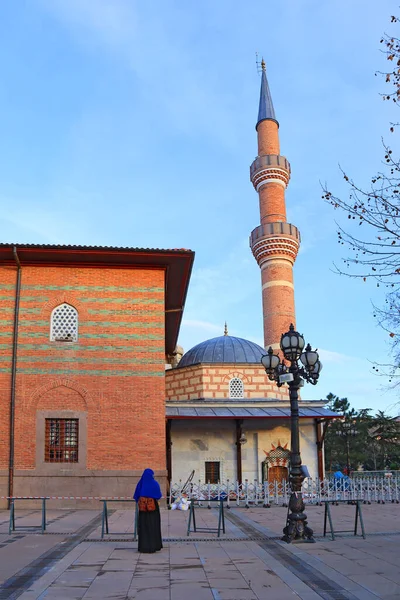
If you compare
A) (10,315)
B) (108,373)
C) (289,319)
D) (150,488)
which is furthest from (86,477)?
(289,319)

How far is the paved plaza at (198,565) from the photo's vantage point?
20.4 ft

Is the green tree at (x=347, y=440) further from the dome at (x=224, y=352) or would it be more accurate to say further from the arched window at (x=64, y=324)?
the arched window at (x=64, y=324)

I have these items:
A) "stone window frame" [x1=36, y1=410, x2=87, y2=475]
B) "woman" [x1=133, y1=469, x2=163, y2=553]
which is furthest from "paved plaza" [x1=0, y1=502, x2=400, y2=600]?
"stone window frame" [x1=36, y1=410, x2=87, y2=475]

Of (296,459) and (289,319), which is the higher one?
(289,319)

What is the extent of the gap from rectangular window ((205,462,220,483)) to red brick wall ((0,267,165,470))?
5.16m

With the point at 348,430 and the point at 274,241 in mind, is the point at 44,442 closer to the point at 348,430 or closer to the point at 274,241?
the point at 274,241

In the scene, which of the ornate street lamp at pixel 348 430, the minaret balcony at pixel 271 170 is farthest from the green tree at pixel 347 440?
the minaret balcony at pixel 271 170

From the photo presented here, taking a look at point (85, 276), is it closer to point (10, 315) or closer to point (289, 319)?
point (10, 315)

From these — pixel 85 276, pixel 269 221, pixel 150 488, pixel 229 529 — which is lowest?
pixel 229 529

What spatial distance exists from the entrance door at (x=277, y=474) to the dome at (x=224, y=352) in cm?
576

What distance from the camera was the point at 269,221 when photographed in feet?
106

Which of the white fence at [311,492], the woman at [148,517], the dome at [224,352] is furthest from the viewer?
the dome at [224,352]

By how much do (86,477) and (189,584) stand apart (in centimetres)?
983

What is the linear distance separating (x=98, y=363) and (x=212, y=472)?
695cm
